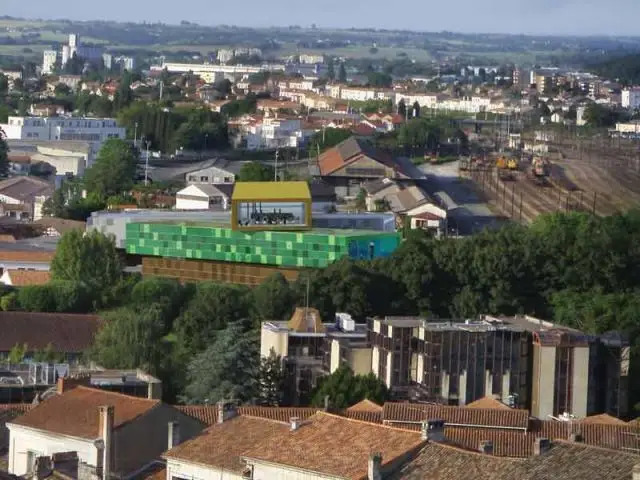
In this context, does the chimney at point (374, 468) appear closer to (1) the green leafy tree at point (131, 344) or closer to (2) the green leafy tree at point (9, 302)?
(1) the green leafy tree at point (131, 344)

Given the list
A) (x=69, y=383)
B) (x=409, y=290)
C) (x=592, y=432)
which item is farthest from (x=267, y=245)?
(x=592, y=432)

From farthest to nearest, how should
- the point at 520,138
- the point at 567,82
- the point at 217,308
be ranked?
the point at 567,82, the point at 520,138, the point at 217,308

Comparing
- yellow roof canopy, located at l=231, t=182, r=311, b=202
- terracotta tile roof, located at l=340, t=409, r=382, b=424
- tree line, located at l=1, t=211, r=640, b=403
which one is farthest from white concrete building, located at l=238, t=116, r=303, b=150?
terracotta tile roof, located at l=340, t=409, r=382, b=424

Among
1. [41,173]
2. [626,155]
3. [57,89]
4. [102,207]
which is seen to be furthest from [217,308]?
[57,89]

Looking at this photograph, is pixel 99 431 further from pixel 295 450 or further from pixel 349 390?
pixel 349 390

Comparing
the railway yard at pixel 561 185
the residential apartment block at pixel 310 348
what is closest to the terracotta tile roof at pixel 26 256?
the residential apartment block at pixel 310 348

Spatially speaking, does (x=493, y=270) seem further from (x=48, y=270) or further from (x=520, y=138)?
(x=520, y=138)

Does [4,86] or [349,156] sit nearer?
[349,156]
